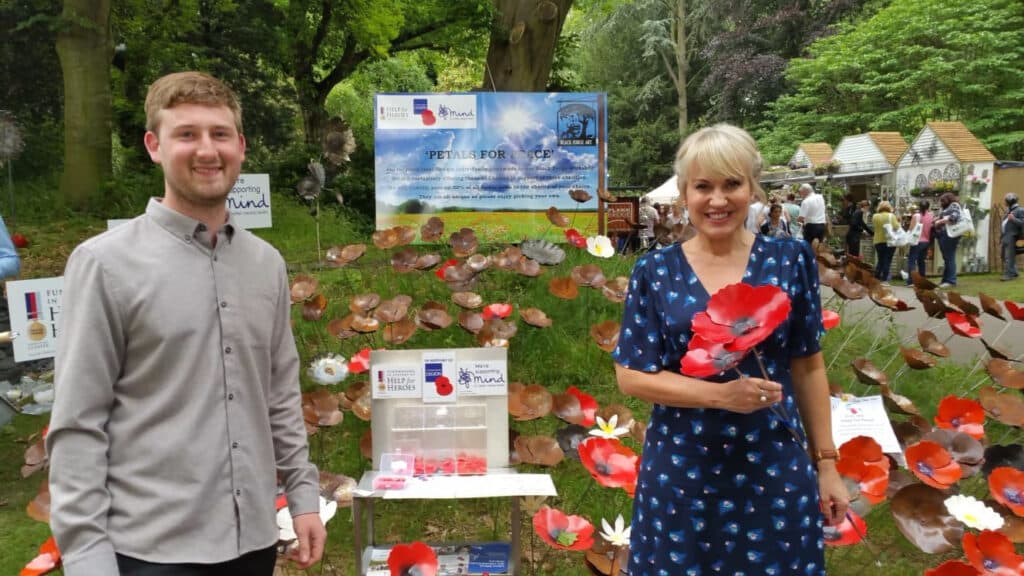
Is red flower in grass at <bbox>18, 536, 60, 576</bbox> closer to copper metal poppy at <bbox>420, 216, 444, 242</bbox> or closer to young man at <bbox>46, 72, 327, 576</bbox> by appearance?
young man at <bbox>46, 72, 327, 576</bbox>

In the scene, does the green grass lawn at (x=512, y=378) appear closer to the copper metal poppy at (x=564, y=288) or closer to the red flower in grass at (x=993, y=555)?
the copper metal poppy at (x=564, y=288)

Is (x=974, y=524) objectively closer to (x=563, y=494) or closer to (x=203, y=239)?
(x=563, y=494)

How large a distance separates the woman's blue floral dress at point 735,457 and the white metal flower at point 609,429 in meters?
1.19

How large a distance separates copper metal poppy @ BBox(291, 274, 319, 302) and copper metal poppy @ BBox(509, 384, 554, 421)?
4.87 ft

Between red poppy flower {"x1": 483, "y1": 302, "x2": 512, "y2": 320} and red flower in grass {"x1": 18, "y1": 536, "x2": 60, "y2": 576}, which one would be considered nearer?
red flower in grass {"x1": 18, "y1": 536, "x2": 60, "y2": 576}

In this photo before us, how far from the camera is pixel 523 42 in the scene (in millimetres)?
7664

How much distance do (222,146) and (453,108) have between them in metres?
4.37

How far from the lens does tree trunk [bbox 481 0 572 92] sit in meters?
7.64

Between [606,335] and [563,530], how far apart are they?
1.77 meters

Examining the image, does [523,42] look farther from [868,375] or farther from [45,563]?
[45,563]

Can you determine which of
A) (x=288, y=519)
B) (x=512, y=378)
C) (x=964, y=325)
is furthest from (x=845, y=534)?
(x=512, y=378)

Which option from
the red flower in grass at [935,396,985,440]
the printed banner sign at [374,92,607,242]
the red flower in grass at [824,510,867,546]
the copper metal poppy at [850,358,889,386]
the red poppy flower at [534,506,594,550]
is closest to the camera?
the red flower in grass at [824,510,867,546]

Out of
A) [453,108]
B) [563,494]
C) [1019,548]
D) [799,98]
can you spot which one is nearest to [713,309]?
[563,494]

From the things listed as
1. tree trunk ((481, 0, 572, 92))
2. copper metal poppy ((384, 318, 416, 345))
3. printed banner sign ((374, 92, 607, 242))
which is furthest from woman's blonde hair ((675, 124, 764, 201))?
tree trunk ((481, 0, 572, 92))
